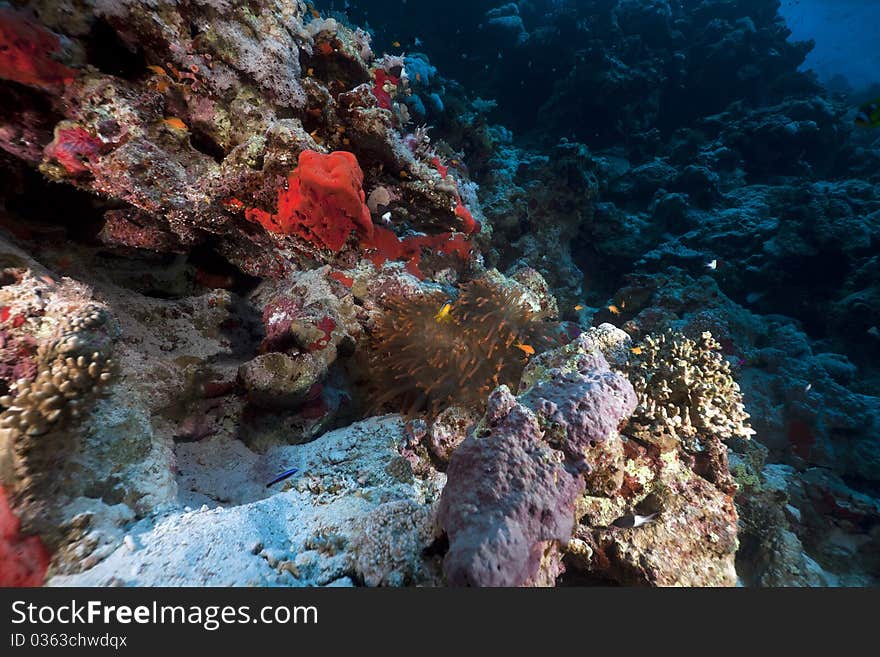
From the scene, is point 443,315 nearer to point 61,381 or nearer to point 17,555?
point 61,381

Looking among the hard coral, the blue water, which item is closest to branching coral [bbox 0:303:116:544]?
the hard coral

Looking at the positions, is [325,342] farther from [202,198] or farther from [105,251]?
[105,251]

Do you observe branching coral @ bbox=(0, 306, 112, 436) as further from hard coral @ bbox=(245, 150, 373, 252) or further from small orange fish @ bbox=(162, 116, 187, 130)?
small orange fish @ bbox=(162, 116, 187, 130)

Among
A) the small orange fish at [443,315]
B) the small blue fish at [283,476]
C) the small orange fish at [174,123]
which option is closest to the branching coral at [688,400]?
the small orange fish at [443,315]

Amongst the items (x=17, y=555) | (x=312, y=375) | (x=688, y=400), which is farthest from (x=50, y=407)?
(x=688, y=400)

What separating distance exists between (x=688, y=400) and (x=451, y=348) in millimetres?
1733

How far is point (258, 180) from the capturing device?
10.6ft

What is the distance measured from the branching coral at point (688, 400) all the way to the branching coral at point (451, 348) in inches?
38.9

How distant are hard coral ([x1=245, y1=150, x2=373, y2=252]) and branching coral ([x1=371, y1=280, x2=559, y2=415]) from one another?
87 cm

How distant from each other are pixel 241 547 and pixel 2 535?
84 centimetres

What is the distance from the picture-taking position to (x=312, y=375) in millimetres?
2957

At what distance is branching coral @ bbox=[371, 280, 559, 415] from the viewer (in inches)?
121

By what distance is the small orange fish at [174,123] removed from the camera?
10.2 ft

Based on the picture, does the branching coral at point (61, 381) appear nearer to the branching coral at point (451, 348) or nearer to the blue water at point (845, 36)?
the branching coral at point (451, 348)
